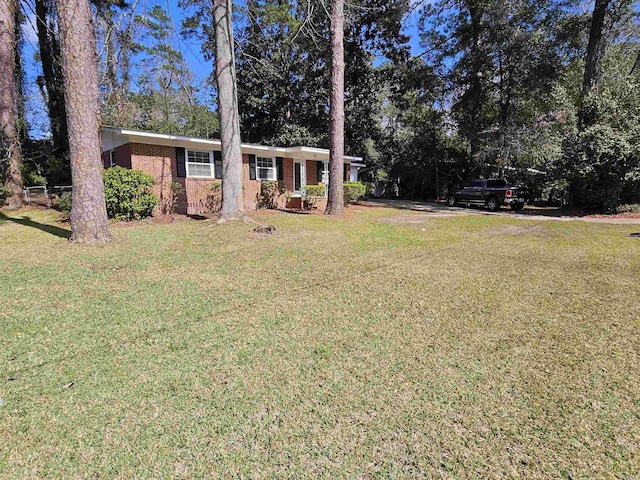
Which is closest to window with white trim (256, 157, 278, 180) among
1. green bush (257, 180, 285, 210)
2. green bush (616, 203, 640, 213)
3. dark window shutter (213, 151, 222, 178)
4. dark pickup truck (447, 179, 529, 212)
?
green bush (257, 180, 285, 210)

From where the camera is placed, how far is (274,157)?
1542 cm

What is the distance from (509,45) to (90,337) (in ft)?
69.8

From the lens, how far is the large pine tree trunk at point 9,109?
37.3 feet

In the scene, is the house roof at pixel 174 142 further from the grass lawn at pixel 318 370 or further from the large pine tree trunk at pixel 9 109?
the grass lawn at pixel 318 370

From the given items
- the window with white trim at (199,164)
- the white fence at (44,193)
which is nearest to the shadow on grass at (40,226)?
the white fence at (44,193)

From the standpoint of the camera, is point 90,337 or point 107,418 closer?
point 107,418

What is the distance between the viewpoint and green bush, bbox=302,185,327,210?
15234mm

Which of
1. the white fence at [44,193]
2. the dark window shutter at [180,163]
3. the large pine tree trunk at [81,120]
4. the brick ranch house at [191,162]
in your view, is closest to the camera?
the large pine tree trunk at [81,120]

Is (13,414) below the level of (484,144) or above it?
below

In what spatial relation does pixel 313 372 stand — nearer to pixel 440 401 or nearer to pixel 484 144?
pixel 440 401

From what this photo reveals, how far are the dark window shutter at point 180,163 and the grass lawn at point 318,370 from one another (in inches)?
302

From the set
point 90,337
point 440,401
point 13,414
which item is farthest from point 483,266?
point 13,414

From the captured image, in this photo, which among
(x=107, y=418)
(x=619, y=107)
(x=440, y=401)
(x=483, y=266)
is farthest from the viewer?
(x=619, y=107)

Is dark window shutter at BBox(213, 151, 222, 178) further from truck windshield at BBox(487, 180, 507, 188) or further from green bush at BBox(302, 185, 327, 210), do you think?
truck windshield at BBox(487, 180, 507, 188)
